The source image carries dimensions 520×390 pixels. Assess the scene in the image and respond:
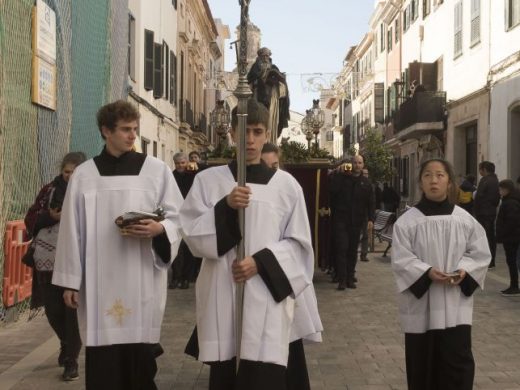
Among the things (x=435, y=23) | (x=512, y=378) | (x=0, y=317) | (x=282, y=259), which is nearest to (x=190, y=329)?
(x=0, y=317)

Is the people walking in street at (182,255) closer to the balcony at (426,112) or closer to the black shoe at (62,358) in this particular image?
the black shoe at (62,358)

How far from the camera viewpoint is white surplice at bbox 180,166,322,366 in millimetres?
4195

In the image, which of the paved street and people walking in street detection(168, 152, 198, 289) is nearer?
the paved street

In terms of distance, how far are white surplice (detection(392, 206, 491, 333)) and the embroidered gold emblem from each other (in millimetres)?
1741

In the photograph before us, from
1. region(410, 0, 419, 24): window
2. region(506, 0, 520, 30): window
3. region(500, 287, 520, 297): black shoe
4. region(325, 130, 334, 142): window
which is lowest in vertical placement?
region(500, 287, 520, 297): black shoe

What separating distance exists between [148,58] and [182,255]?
10.6 meters

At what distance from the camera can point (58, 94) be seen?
1113 cm

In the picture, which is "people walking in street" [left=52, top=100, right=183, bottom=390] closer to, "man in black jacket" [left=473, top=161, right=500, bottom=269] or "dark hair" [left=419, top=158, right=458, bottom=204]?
"dark hair" [left=419, top=158, right=458, bottom=204]

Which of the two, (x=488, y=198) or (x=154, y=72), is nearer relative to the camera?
(x=488, y=198)

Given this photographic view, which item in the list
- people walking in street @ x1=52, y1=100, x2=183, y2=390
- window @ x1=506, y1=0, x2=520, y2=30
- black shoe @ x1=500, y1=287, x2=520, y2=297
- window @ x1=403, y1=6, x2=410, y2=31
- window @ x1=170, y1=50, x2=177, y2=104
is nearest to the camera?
people walking in street @ x1=52, y1=100, x2=183, y2=390

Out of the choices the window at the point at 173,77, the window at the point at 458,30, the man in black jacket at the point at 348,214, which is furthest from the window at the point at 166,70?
the man in black jacket at the point at 348,214

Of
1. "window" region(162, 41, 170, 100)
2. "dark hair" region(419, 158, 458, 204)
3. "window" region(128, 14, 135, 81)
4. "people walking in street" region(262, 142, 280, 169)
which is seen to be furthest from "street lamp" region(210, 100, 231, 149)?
"window" region(162, 41, 170, 100)

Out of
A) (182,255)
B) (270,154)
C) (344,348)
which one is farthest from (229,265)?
(182,255)

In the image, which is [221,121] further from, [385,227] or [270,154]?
[270,154]
